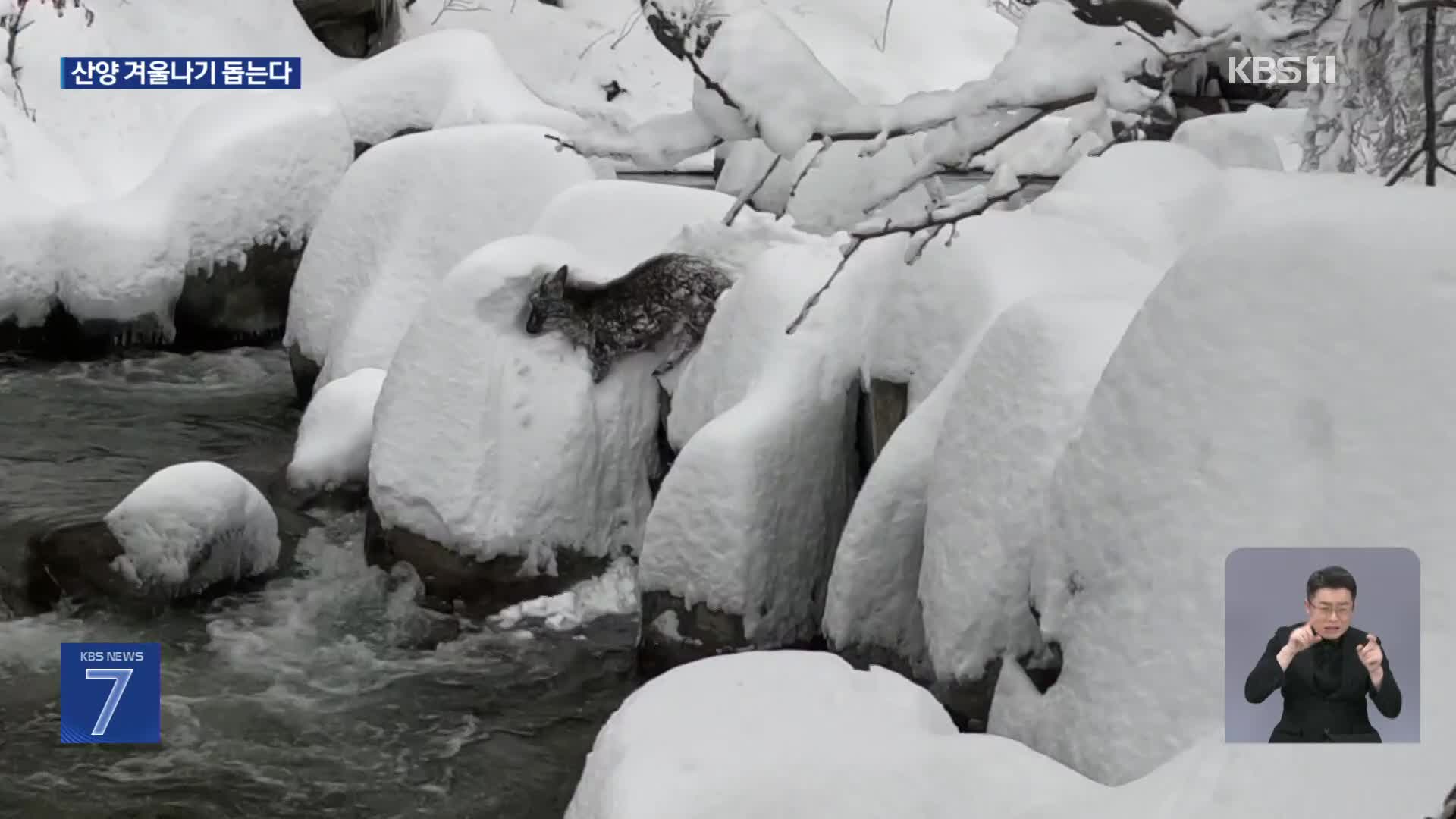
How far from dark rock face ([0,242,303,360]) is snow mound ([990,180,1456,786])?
8.51m

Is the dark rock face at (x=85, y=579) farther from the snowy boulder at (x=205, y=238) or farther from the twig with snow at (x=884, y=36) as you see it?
the twig with snow at (x=884, y=36)

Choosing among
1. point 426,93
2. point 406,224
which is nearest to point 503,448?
point 406,224

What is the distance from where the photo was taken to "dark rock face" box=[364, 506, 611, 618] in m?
6.66

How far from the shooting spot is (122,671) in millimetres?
6133

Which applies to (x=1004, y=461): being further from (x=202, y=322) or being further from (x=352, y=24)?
(x=352, y=24)

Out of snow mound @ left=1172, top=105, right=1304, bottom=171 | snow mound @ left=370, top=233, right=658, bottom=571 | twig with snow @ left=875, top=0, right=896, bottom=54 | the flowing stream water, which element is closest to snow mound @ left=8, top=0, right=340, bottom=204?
snow mound @ left=370, top=233, right=658, bottom=571

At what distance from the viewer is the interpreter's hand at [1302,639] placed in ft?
5.76

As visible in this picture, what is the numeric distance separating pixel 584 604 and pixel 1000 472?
288 cm

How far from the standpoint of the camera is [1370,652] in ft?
5.76

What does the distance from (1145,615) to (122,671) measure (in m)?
4.52

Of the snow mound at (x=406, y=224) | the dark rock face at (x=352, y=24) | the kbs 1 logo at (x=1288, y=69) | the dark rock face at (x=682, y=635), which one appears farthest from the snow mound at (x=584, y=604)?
the dark rock face at (x=352, y=24)

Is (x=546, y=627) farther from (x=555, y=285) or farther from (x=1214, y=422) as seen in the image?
(x=1214, y=422)

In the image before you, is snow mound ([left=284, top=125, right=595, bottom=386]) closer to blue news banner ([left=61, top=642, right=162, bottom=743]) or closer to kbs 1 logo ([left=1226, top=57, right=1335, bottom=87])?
blue news banner ([left=61, top=642, right=162, bottom=743])

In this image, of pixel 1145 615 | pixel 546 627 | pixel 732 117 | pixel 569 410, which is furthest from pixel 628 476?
pixel 732 117
